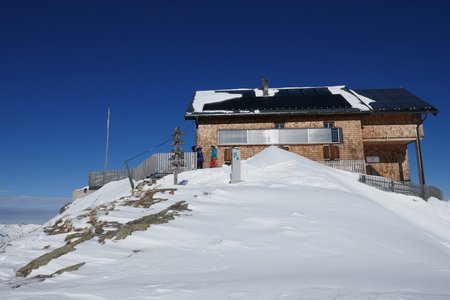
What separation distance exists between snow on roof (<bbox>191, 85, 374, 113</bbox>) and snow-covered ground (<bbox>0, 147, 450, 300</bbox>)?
1300cm

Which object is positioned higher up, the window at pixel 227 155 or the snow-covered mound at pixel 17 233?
the window at pixel 227 155

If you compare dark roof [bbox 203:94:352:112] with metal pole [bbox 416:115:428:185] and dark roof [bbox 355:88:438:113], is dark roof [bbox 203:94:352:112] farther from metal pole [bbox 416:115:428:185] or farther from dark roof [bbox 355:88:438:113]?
metal pole [bbox 416:115:428:185]

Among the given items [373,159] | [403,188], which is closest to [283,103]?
[373,159]

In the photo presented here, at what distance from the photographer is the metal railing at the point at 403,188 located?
1509 cm

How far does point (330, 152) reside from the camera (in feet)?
72.2

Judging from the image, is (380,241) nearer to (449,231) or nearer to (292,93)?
(449,231)

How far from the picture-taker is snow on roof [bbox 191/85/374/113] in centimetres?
2295

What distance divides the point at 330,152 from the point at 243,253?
57.7 ft

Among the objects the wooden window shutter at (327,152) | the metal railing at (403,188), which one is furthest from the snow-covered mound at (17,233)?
the wooden window shutter at (327,152)

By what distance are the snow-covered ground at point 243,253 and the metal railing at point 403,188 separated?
4.05 metres

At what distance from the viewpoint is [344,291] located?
12.5ft

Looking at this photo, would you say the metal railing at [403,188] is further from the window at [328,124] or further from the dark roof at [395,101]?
the dark roof at [395,101]

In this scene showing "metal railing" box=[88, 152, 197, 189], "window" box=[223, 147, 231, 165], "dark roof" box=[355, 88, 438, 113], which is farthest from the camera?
"dark roof" box=[355, 88, 438, 113]

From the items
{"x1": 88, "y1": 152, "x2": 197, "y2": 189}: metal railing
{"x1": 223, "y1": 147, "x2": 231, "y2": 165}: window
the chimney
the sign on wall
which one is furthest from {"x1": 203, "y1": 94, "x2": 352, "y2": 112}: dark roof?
the sign on wall
